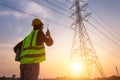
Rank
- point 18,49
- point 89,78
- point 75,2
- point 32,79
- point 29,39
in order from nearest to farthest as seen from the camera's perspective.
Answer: point 32,79 → point 29,39 → point 18,49 → point 89,78 → point 75,2

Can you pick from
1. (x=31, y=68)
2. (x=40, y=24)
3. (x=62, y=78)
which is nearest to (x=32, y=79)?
(x=31, y=68)

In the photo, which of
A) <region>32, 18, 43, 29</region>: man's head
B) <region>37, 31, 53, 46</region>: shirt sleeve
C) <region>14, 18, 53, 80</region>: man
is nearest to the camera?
<region>14, 18, 53, 80</region>: man

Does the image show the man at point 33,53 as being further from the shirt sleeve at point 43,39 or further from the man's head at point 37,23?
the man's head at point 37,23

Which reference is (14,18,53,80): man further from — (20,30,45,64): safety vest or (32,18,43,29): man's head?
(32,18,43,29): man's head

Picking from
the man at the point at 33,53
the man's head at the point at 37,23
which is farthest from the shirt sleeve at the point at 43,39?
the man's head at the point at 37,23

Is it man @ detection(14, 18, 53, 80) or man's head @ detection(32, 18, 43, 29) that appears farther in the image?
man's head @ detection(32, 18, 43, 29)

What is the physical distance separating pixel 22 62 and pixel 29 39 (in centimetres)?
55

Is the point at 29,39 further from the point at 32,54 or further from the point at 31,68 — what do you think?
the point at 31,68

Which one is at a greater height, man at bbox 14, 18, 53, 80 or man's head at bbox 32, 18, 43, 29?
man's head at bbox 32, 18, 43, 29

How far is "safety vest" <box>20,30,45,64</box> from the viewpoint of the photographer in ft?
14.5

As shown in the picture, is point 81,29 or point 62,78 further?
point 62,78

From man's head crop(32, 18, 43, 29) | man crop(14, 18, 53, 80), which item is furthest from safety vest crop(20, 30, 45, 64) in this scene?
man's head crop(32, 18, 43, 29)

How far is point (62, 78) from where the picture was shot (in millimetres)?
26688

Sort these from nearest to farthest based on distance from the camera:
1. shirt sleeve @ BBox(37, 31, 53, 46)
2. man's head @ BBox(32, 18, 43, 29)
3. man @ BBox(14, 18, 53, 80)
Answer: man @ BBox(14, 18, 53, 80), shirt sleeve @ BBox(37, 31, 53, 46), man's head @ BBox(32, 18, 43, 29)
